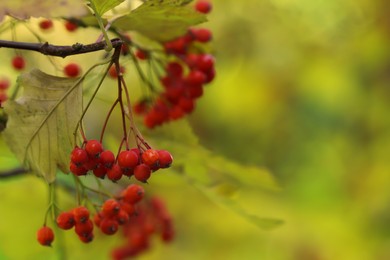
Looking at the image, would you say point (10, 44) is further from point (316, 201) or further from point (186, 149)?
point (316, 201)

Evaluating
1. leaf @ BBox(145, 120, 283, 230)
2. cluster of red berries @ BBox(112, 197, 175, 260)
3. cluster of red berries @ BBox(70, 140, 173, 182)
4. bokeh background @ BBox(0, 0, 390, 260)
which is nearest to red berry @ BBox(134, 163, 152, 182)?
cluster of red berries @ BBox(70, 140, 173, 182)

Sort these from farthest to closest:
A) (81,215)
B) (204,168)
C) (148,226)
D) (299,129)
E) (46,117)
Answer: (299,129) < (148,226) < (204,168) < (81,215) < (46,117)

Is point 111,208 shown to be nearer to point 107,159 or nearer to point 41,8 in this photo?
point 107,159

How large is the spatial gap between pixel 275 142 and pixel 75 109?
4181mm

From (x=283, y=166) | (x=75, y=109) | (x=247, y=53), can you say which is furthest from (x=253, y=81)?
(x=75, y=109)

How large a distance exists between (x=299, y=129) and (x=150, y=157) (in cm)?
443

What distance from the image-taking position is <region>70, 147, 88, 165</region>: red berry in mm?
1121

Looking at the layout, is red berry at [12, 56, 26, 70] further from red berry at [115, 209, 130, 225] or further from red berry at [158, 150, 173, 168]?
red berry at [158, 150, 173, 168]

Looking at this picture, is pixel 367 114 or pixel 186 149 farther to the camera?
pixel 367 114

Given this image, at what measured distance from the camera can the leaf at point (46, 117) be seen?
117cm

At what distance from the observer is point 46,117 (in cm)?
119

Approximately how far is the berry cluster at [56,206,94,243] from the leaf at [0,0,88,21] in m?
0.36

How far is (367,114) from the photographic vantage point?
16.1ft

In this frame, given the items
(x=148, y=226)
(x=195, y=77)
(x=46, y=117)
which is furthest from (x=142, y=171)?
(x=148, y=226)
